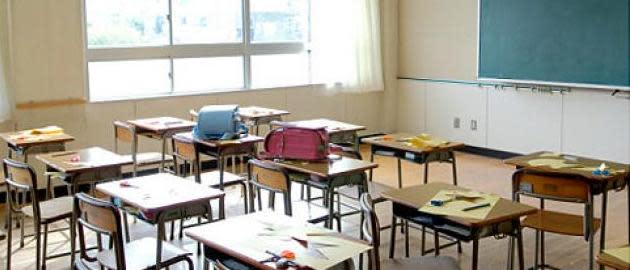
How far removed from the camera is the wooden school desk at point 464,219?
10.5 ft

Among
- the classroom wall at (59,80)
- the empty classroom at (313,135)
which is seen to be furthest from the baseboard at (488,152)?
the classroom wall at (59,80)

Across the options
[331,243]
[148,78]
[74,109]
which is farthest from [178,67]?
[331,243]

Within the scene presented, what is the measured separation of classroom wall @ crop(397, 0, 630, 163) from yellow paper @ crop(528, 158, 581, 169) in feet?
8.73

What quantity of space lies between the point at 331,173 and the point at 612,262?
2.04 meters

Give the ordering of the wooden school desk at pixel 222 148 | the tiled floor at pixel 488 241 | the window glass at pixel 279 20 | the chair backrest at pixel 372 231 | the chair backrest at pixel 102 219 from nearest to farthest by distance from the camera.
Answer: the chair backrest at pixel 372 231
the chair backrest at pixel 102 219
the tiled floor at pixel 488 241
the wooden school desk at pixel 222 148
the window glass at pixel 279 20

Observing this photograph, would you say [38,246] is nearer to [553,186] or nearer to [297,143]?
[297,143]

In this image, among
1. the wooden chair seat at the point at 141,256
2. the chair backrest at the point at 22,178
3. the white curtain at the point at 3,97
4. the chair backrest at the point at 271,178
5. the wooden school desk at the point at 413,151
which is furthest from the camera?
the white curtain at the point at 3,97

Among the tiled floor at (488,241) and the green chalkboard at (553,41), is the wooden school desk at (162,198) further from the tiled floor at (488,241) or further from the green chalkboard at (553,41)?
the green chalkboard at (553,41)

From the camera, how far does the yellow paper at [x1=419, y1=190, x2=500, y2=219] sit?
10.8 ft

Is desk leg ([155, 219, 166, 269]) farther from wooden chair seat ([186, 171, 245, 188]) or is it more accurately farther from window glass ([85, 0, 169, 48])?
window glass ([85, 0, 169, 48])

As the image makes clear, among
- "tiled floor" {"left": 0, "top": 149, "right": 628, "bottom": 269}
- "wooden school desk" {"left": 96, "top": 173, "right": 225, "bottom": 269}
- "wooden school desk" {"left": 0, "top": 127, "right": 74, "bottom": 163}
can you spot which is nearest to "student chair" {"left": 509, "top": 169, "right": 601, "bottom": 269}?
"tiled floor" {"left": 0, "top": 149, "right": 628, "bottom": 269}

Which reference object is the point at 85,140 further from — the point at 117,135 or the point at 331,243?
the point at 331,243

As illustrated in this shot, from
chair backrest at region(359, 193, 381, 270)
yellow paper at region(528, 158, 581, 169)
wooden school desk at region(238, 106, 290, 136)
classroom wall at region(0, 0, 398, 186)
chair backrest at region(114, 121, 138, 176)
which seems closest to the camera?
chair backrest at region(359, 193, 381, 270)

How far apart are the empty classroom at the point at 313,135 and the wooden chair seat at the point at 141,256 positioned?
2cm
